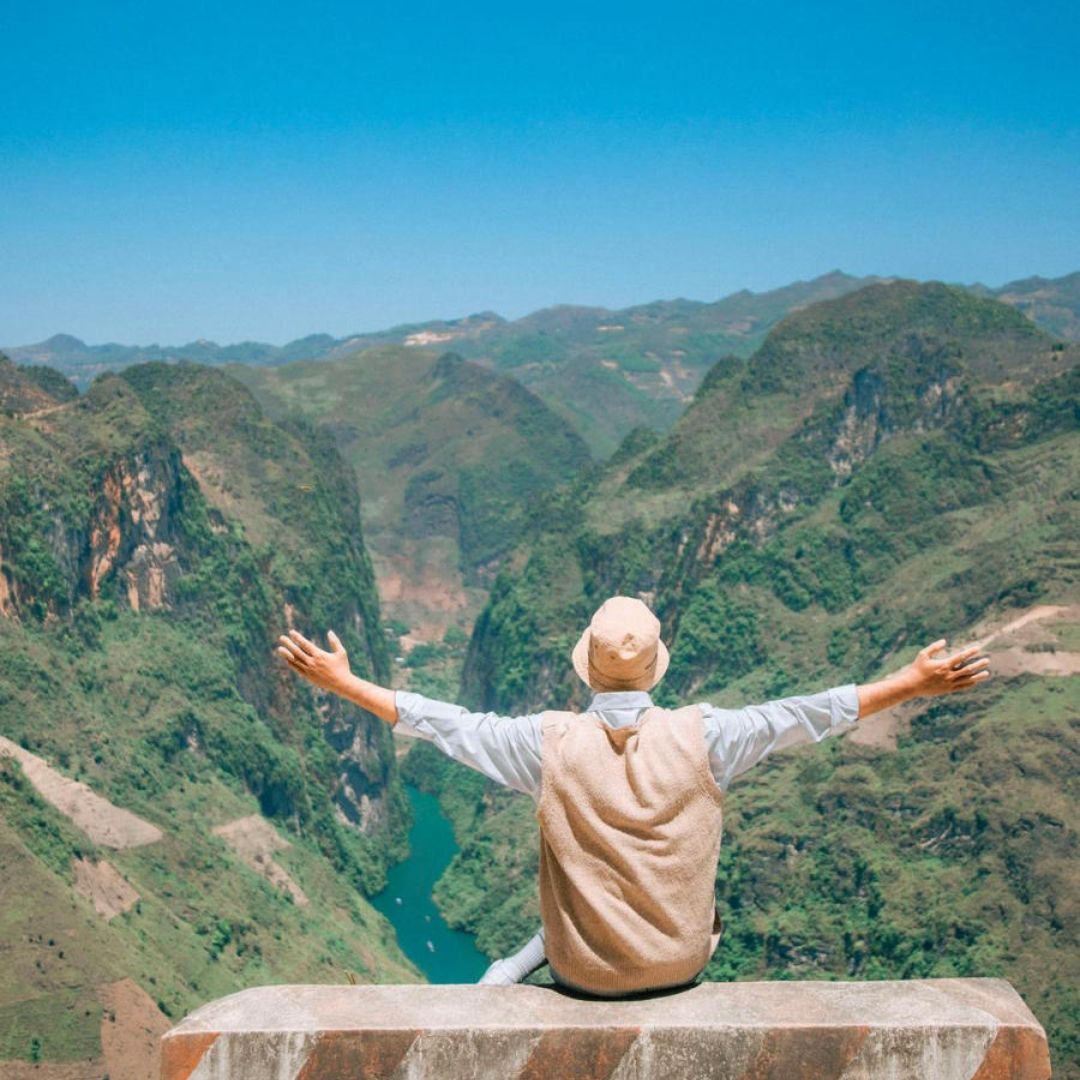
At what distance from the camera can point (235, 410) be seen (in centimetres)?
10594

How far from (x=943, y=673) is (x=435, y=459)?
165123mm

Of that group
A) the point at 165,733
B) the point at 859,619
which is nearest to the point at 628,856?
the point at 165,733

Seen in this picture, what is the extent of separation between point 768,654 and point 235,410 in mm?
39637

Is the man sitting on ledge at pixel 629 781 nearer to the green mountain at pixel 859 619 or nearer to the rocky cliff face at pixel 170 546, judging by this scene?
the green mountain at pixel 859 619

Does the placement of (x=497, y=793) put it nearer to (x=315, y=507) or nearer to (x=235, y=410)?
(x=315, y=507)

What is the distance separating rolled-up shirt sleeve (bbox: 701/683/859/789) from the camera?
636 cm

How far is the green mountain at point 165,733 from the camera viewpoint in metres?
43.2

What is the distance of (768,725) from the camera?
644cm

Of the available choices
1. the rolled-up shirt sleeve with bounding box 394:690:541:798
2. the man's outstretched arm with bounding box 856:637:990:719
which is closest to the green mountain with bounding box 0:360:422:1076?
the rolled-up shirt sleeve with bounding box 394:690:541:798

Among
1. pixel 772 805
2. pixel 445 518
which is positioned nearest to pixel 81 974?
pixel 772 805

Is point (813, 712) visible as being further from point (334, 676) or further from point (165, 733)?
point (165, 733)

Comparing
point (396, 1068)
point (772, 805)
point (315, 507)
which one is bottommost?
point (772, 805)

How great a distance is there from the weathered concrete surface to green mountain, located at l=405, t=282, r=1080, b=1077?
127 ft

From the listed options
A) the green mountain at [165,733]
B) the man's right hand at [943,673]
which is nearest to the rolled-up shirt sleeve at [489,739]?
the man's right hand at [943,673]
